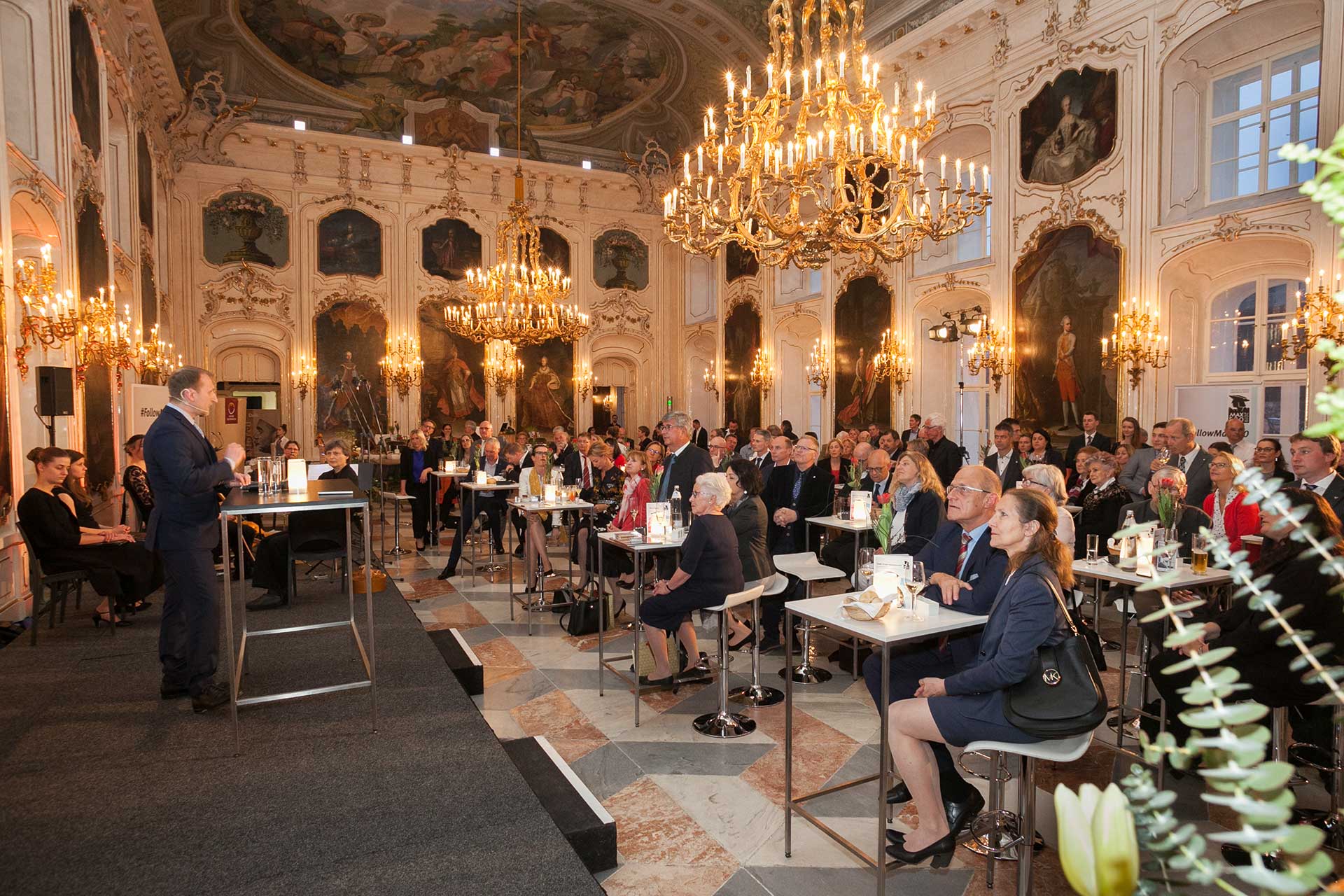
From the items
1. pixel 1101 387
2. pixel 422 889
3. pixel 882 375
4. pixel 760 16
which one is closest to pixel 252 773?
pixel 422 889

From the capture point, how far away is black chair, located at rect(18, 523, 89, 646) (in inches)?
224

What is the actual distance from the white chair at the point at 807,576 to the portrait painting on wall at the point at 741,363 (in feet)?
41.0

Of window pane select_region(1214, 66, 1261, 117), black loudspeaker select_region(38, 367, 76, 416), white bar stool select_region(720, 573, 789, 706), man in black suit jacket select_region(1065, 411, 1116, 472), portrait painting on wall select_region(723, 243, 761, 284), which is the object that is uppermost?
window pane select_region(1214, 66, 1261, 117)

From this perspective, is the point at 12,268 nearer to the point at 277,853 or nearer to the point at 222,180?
the point at 277,853

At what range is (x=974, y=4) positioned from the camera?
12.1 meters

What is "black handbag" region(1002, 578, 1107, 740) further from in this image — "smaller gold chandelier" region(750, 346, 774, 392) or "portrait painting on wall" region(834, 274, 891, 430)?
"smaller gold chandelier" region(750, 346, 774, 392)

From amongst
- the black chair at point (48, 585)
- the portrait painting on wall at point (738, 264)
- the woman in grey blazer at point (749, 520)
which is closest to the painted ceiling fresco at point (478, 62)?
the portrait painting on wall at point (738, 264)

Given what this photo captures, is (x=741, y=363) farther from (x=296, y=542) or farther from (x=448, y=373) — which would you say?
(x=296, y=542)

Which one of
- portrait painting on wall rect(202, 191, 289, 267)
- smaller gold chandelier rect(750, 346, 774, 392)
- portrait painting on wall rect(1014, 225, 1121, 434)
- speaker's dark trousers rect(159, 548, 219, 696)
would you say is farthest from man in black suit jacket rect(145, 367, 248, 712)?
portrait painting on wall rect(202, 191, 289, 267)

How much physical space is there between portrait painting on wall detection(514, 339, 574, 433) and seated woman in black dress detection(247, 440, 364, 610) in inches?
497

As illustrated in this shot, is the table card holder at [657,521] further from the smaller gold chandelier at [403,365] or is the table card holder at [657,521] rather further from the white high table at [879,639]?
the smaller gold chandelier at [403,365]

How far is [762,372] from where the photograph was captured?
59.8 ft

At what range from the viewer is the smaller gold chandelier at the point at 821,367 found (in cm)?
1596

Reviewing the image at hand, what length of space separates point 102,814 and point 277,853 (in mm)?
852
